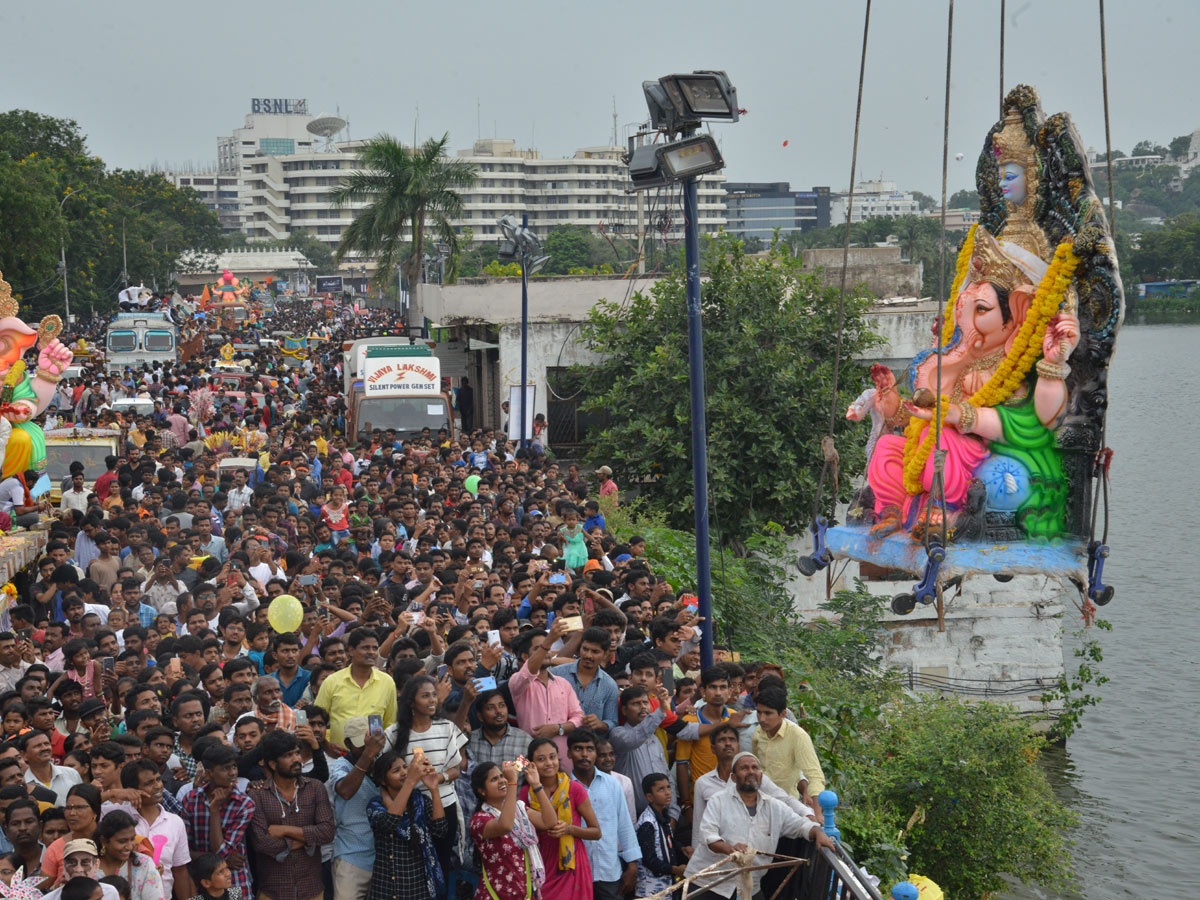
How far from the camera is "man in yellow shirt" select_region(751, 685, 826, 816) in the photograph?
25.7ft

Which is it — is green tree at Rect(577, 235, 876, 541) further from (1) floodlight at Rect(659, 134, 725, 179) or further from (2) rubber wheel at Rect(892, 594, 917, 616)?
(1) floodlight at Rect(659, 134, 725, 179)

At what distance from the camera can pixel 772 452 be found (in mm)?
21266

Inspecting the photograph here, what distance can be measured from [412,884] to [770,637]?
334 inches

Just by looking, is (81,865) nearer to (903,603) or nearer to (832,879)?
(832,879)

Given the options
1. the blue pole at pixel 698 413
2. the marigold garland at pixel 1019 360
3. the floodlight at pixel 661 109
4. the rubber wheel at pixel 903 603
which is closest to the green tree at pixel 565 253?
the marigold garland at pixel 1019 360

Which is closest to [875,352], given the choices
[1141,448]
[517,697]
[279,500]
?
[279,500]

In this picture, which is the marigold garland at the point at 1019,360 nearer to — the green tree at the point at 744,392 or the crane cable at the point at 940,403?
the crane cable at the point at 940,403

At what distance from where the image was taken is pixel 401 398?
23344 millimetres

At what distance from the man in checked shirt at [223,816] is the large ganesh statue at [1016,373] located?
507 centimetres

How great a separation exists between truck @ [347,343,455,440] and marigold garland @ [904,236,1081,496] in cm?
1340

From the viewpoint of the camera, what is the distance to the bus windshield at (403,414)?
23.2 meters

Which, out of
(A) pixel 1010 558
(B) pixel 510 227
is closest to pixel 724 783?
(A) pixel 1010 558

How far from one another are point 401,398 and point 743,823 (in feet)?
54.9

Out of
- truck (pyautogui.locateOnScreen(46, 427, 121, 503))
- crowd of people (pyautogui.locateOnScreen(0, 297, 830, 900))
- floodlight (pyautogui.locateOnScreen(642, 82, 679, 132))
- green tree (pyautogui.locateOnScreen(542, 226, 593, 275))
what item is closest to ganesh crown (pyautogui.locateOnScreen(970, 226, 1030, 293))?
floodlight (pyautogui.locateOnScreen(642, 82, 679, 132))
